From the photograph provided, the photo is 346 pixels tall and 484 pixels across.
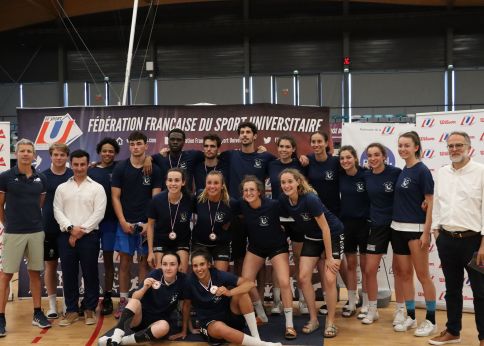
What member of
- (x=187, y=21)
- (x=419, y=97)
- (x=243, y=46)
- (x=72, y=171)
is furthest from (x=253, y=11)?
(x=72, y=171)

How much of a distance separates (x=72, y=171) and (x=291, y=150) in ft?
7.05

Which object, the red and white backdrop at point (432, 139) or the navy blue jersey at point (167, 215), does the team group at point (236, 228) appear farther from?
the red and white backdrop at point (432, 139)

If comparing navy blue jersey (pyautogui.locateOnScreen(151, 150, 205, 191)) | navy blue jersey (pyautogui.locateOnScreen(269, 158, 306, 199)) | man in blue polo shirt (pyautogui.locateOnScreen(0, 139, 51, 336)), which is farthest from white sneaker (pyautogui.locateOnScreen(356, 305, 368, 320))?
man in blue polo shirt (pyautogui.locateOnScreen(0, 139, 51, 336))

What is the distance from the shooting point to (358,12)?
48.5ft

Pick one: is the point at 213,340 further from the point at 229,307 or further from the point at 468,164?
the point at 468,164

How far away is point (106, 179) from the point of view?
4.70 metres

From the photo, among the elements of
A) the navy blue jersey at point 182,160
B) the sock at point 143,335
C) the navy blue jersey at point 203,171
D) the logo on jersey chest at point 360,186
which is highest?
the navy blue jersey at point 182,160

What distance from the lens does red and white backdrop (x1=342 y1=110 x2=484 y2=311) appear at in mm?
4770

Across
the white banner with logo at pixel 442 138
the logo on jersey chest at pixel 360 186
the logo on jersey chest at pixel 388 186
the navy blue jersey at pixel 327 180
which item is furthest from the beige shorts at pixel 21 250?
the white banner with logo at pixel 442 138

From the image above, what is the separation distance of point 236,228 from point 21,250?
1926 mm

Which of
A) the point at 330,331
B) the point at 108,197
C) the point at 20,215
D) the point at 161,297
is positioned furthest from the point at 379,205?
the point at 20,215

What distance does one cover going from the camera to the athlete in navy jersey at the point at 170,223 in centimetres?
422

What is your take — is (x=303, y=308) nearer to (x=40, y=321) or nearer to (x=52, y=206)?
(x=40, y=321)

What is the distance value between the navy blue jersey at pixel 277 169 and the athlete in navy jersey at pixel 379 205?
0.68 meters
